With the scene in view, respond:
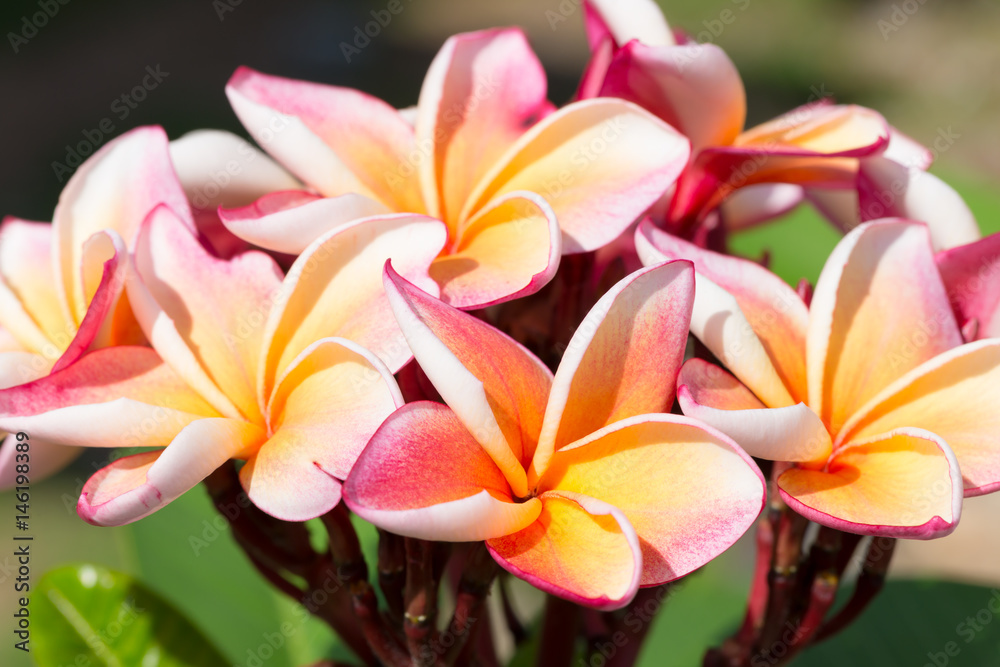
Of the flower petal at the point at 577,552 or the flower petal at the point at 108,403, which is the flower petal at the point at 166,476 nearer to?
the flower petal at the point at 108,403

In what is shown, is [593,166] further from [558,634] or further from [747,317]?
[558,634]

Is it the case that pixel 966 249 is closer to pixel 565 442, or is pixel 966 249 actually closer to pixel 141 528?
pixel 565 442

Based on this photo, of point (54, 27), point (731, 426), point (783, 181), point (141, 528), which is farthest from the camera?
point (54, 27)

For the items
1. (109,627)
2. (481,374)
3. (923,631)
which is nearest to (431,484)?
(481,374)

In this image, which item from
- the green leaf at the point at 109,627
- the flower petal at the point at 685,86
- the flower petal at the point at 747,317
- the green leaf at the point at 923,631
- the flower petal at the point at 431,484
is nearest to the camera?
the flower petal at the point at 431,484

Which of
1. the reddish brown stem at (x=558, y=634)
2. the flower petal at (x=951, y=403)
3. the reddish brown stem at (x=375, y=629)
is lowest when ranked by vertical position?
the reddish brown stem at (x=558, y=634)

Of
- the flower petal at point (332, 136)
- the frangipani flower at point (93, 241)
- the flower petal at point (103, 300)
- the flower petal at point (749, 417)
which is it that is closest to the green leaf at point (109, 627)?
the frangipani flower at point (93, 241)

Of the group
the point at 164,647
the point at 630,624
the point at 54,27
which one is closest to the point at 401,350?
the point at 630,624
